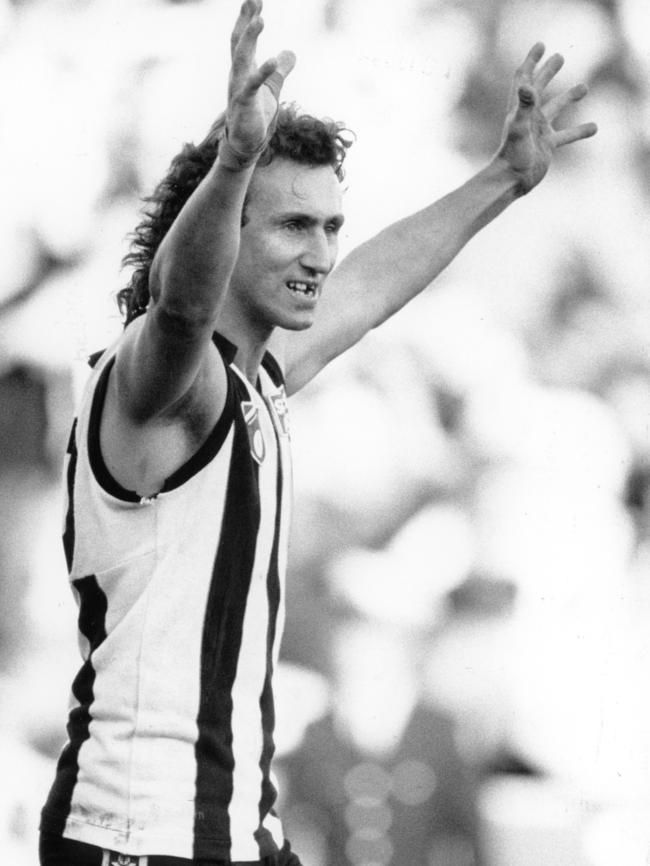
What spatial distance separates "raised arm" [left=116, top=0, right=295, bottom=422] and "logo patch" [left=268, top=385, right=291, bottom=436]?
0.33 m

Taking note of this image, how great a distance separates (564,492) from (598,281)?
437mm

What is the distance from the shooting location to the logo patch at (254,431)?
1.78 metres

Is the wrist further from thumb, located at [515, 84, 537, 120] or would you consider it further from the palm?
the palm

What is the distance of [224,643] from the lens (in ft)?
5.67

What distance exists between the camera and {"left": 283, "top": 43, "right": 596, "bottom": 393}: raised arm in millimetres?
2434

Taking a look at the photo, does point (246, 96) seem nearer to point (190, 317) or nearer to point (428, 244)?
point (190, 317)

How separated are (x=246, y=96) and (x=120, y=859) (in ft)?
2.80

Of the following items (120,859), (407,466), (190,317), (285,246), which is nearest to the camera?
(190,317)

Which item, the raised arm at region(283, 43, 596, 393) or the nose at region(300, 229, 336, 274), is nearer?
the nose at region(300, 229, 336, 274)

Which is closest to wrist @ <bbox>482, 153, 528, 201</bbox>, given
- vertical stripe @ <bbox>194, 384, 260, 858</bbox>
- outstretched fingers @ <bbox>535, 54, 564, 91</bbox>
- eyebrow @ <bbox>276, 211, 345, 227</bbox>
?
outstretched fingers @ <bbox>535, 54, 564, 91</bbox>

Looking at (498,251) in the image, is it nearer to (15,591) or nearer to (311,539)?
(311,539)

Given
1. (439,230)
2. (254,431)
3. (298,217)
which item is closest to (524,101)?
(439,230)

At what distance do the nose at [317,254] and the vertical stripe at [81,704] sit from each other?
54 cm

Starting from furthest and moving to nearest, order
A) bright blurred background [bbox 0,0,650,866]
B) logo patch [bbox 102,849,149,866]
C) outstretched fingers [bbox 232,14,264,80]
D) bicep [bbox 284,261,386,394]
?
bright blurred background [bbox 0,0,650,866]
bicep [bbox 284,261,386,394]
logo patch [bbox 102,849,149,866]
outstretched fingers [bbox 232,14,264,80]
